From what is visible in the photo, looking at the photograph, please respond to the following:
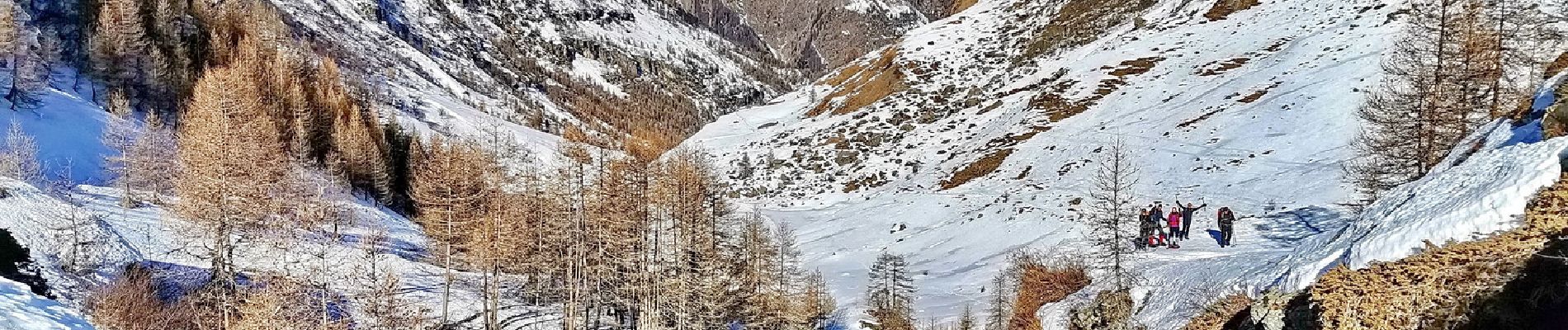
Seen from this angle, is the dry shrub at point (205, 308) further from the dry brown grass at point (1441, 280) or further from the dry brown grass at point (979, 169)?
the dry brown grass at point (979, 169)

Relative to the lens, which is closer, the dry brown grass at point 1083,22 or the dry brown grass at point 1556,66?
the dry brown grass at point 1556,66

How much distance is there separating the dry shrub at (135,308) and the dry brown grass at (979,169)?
52.2m

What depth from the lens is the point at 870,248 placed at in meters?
59.1

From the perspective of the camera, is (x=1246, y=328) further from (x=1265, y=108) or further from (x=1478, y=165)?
(x=1265, y=108)

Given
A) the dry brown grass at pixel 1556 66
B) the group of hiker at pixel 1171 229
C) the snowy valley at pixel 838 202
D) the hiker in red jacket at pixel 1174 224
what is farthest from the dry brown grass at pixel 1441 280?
the dry brown grass at pixel 1556 66

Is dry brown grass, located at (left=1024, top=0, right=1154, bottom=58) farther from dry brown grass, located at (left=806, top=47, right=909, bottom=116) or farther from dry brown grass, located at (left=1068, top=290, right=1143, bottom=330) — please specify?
dry brown grass, located at (left=1068, top=290, right=1143, bottom=330)

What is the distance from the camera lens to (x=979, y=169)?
68000 millimetres

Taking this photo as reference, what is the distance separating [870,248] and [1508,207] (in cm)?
4592

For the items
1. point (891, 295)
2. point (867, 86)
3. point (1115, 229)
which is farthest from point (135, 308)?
point (867, 86)

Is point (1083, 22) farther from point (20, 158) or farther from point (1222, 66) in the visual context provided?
point (20, 158)

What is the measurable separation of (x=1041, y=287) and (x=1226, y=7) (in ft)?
228

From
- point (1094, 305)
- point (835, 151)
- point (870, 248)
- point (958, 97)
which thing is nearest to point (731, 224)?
point (870, 248)

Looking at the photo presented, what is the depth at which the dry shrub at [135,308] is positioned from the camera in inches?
1425

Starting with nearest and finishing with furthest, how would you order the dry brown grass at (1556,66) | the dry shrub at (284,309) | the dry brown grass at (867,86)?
the dry brown grass at (1556,66) → the dry shrub at (284,309) → the dry brown grass at (867,86)
